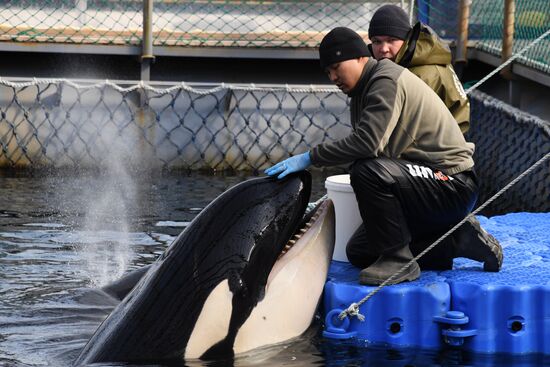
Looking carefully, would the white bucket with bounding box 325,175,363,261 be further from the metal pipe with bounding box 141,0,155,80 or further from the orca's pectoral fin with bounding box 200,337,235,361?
the metal pipe with bounding box 141,0,155,80

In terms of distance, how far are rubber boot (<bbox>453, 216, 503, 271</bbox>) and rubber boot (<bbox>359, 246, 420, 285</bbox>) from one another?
0.35m

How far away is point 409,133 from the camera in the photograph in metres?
5.90

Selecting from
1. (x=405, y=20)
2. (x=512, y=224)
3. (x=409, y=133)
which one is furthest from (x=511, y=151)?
(x=409, y=133)

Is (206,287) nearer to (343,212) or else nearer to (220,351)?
(220,351)

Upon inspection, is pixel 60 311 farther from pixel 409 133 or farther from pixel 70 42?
pixel 70 42

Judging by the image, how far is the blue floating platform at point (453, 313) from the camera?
5.79 meters

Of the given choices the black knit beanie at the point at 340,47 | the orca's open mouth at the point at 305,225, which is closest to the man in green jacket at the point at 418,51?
the black knit beanie at the point at 340,47

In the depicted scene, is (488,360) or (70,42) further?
(70,42)

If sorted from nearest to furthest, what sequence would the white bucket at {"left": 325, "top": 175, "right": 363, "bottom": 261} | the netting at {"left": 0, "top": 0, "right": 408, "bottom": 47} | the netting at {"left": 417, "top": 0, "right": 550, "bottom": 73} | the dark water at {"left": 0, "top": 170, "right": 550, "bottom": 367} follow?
the dark water at {"left": 0, "top": 170, "right": 550, "bottom": 367}, the white bucket at {"left": 325, "top": 175, "right": 363, "bottom": 261}, the netting at {"left": 417, "top": 0, "right": 550, "bottom": 73}, the netting at {"left": 0, "top": 0, "right": 408, "bottom": 47}

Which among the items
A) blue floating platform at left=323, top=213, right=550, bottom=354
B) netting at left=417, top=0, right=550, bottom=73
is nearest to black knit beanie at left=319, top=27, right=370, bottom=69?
blue floating platform at left=323, top=213, right=550, bottom=354

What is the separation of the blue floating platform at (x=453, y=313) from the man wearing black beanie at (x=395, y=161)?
0.13 m

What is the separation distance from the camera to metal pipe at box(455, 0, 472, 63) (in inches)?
489

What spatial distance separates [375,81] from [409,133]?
34 centimetres

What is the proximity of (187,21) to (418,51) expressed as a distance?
634cm
